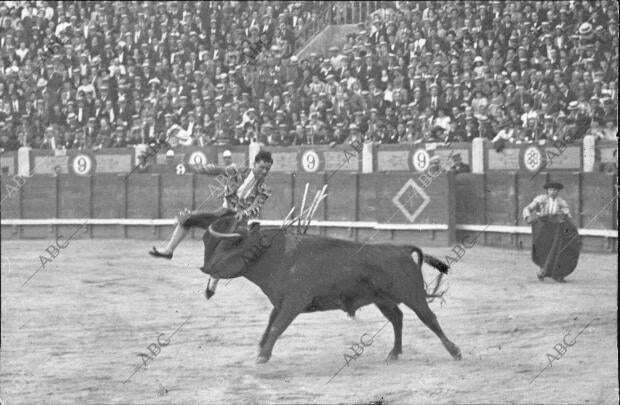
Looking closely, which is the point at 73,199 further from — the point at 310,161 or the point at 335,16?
the point at 335,16

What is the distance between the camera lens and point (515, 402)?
6320 millimetres

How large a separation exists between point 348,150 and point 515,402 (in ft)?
37.1

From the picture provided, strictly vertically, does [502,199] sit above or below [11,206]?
above

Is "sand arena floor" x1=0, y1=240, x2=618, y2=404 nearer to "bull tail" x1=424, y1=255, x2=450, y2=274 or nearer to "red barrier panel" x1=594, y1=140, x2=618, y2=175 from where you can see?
"bull tail" x1=424, y1=255, x2=450, y2=274

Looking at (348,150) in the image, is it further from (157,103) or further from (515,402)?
(515,402)

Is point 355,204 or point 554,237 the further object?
point 355,204

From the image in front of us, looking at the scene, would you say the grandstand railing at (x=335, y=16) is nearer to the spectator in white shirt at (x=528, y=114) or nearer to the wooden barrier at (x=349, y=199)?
the wooden barrier at (x=349, y=199)

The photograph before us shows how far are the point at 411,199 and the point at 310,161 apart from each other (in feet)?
5.38

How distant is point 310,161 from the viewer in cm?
1772

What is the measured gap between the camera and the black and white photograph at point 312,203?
7234 mm

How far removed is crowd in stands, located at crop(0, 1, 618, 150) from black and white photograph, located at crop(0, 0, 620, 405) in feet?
0.16

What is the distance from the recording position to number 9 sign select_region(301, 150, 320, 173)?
17.7 m

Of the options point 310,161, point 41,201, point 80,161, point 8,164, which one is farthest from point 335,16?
point 8,164

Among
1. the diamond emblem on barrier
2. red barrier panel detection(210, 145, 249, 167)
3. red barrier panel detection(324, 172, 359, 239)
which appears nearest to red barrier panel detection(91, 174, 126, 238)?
red barrier panel detection(210, 145, 249, 167)
